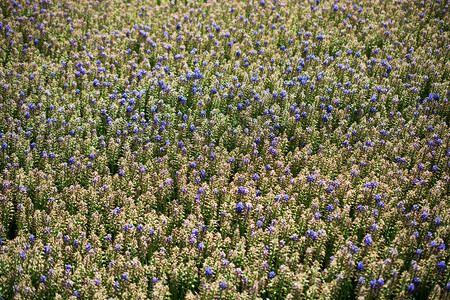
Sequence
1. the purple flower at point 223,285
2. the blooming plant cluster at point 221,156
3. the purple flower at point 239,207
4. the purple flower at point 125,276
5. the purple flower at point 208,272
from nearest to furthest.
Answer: the purple flower at point 223,285 < the purple flower at point 125,276 < the purple flower at point 208,272 < the blooming plant cluster at point 221,156 < the purple flower at point 239,207

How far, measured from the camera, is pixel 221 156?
9.05 m

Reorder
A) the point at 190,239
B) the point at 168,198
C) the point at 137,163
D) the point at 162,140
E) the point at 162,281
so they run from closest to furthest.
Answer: the point at 162,281 → the point at 190,239 → the point at 168,198 → the point at 137,163 → the point at 162,140

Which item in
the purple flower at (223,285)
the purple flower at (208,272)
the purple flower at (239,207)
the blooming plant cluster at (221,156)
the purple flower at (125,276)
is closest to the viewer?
the purple flower at (223,285)

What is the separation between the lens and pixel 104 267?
678 centimetres

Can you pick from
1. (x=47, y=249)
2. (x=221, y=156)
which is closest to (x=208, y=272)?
(x=47, y=249)

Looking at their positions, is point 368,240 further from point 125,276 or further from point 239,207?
point 125,276

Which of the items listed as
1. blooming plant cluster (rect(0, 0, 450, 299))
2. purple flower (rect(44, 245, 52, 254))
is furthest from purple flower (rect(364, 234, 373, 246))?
purple flower (rect(44, 245, 52, 254))

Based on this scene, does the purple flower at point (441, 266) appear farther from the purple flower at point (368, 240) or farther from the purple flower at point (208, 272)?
the purple flower at point (208, 272)

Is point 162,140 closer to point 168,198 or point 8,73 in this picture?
point 168,198

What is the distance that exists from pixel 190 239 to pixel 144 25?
29.1 feet

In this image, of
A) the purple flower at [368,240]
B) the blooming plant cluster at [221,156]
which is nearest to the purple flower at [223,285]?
the blooming plant cluster at [221,156]

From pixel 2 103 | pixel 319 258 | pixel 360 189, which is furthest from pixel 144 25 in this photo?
pixel 319 258

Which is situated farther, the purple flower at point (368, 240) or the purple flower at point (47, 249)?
the purple flower at point (368, 240)

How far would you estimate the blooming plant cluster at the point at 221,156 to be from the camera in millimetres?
6727
